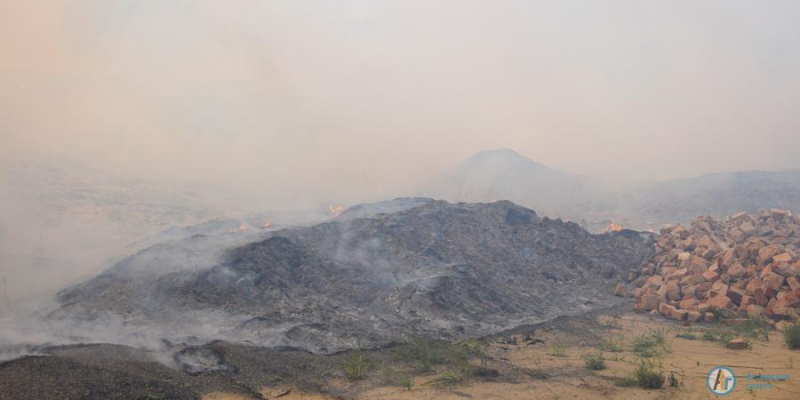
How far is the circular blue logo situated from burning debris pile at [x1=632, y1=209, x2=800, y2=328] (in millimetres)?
4472

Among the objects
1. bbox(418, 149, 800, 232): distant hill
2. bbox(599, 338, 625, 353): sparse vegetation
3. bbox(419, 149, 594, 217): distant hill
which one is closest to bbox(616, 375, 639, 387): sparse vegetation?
bbox(599, 338, 625, 353): sparse vegetation

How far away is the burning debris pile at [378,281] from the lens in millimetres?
9594

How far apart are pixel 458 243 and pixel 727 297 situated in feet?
23.7

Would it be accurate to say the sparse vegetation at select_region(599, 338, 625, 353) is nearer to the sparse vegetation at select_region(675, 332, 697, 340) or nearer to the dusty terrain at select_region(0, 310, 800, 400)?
the dusty terrain at select_region(0, 310, 800, 400)

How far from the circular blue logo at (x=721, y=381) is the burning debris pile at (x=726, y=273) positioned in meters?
4.47

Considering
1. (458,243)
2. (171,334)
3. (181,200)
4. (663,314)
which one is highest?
(181,200)

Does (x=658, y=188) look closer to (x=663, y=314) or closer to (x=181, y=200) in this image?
(x=663, y=314)

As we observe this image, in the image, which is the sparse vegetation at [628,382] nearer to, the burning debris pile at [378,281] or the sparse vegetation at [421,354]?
the sparse vegetation at [421,354]

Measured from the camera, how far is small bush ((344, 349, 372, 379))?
720 cm

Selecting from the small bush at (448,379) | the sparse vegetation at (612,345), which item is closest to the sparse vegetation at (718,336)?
the sparse vegetation at (612,345)

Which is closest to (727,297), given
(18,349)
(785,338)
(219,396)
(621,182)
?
(785,338)

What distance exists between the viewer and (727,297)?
11609 mm

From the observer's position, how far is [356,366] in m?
7.45

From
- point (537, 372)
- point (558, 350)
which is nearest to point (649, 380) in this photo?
point (537, 372)
